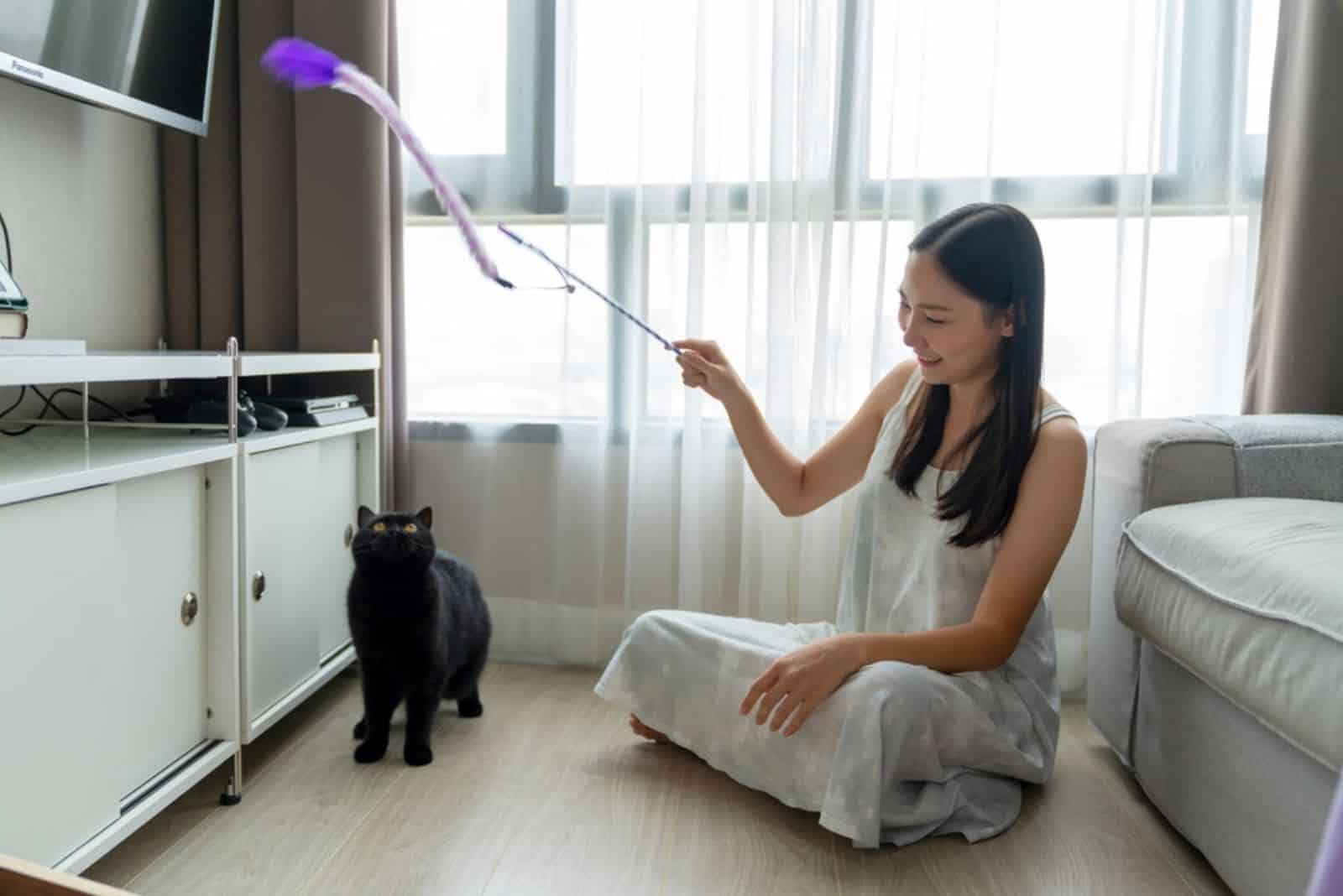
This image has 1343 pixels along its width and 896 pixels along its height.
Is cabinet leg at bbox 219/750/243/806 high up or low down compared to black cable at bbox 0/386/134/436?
down

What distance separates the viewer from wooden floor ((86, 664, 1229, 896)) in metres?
1.33

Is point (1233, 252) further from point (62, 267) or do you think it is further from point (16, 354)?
point (62, 267)

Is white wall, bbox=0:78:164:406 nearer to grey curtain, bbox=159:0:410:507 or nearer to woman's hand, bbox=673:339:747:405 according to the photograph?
grey curtain, bbox=159:0:410:507

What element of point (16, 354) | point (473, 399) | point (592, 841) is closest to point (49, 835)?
point (16, 354)

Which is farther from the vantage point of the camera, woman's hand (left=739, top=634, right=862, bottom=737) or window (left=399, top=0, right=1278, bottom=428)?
window (left=399, top=0, right=1278, bottom=428)

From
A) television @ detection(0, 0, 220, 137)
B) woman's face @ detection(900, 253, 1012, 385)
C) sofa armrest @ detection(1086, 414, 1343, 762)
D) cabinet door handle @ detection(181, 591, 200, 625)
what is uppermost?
television @ detection(0, 0, 220, 137)

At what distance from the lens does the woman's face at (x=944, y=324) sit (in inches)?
56.6

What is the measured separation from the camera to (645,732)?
1.81 meters

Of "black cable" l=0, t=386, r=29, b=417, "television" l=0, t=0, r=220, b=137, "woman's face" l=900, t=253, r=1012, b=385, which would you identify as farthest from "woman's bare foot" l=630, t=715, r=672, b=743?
"television" l=0, t=0, r=220, b=137

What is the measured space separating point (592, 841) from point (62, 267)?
152 centimetres

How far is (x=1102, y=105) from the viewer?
6.74 feet

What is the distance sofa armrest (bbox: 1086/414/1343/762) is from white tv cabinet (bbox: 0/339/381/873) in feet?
4.69

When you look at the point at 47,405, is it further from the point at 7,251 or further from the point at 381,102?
the point at 381,102

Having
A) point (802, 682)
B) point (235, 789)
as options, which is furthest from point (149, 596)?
point (802, 682)
